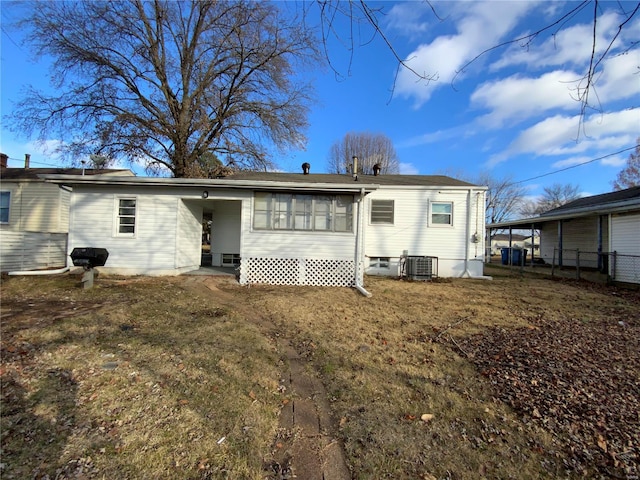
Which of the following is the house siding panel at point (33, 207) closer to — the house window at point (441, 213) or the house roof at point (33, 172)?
the house roof at point (33, 172)

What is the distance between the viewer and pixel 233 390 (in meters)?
3.25

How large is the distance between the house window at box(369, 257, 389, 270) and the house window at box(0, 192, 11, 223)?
17.4 metres

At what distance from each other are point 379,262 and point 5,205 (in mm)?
17935

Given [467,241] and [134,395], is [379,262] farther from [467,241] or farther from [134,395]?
[134,395]

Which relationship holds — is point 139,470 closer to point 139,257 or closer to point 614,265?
point 139,257

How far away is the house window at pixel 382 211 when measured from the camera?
12906mm

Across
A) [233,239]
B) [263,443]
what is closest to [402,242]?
[233,239]

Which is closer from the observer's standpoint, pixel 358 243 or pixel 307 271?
pixel 358 243

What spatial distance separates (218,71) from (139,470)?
18.9 m

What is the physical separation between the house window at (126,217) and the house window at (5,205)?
10.1 m

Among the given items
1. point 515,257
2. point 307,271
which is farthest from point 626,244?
point 307,271

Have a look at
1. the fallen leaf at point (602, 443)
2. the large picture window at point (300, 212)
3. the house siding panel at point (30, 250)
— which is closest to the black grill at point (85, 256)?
the large picture window at point (300, 212)

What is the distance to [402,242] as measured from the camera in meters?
12.8

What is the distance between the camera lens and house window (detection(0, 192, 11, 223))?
15.4 m
